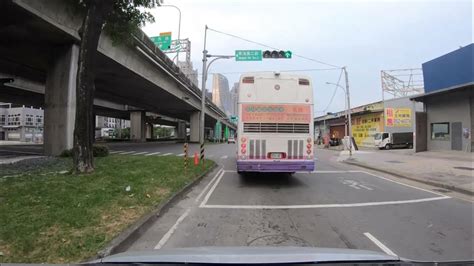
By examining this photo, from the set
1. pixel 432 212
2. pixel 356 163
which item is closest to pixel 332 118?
pixel 356 163

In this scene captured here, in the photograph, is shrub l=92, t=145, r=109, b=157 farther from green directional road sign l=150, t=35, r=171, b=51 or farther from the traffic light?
green directional road sign l=150, t=35, r=171, b=51

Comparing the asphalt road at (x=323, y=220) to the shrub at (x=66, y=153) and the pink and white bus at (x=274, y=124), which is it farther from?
the shrub at (x=66, y=153)

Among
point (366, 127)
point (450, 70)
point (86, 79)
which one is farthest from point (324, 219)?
point (366, 127)

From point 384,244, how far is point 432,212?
3.64 meters

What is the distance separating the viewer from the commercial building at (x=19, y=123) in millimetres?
93188

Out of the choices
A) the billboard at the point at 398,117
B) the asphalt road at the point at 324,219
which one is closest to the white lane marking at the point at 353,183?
the asphalt road at the point at 324,219

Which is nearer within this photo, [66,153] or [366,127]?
[66,153]

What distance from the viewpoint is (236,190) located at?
43.5ft

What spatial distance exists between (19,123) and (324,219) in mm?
101157

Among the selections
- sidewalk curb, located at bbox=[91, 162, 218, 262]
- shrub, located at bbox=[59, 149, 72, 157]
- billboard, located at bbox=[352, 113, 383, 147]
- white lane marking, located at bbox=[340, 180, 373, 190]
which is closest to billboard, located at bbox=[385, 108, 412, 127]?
billboard, located at bbox=[352, 113, 383, 147]

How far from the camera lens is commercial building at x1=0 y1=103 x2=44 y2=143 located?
93.2 metres

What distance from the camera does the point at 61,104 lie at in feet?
73.9

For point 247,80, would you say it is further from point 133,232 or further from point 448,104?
point 448,104

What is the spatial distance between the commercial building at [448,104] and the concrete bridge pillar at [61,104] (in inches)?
990
